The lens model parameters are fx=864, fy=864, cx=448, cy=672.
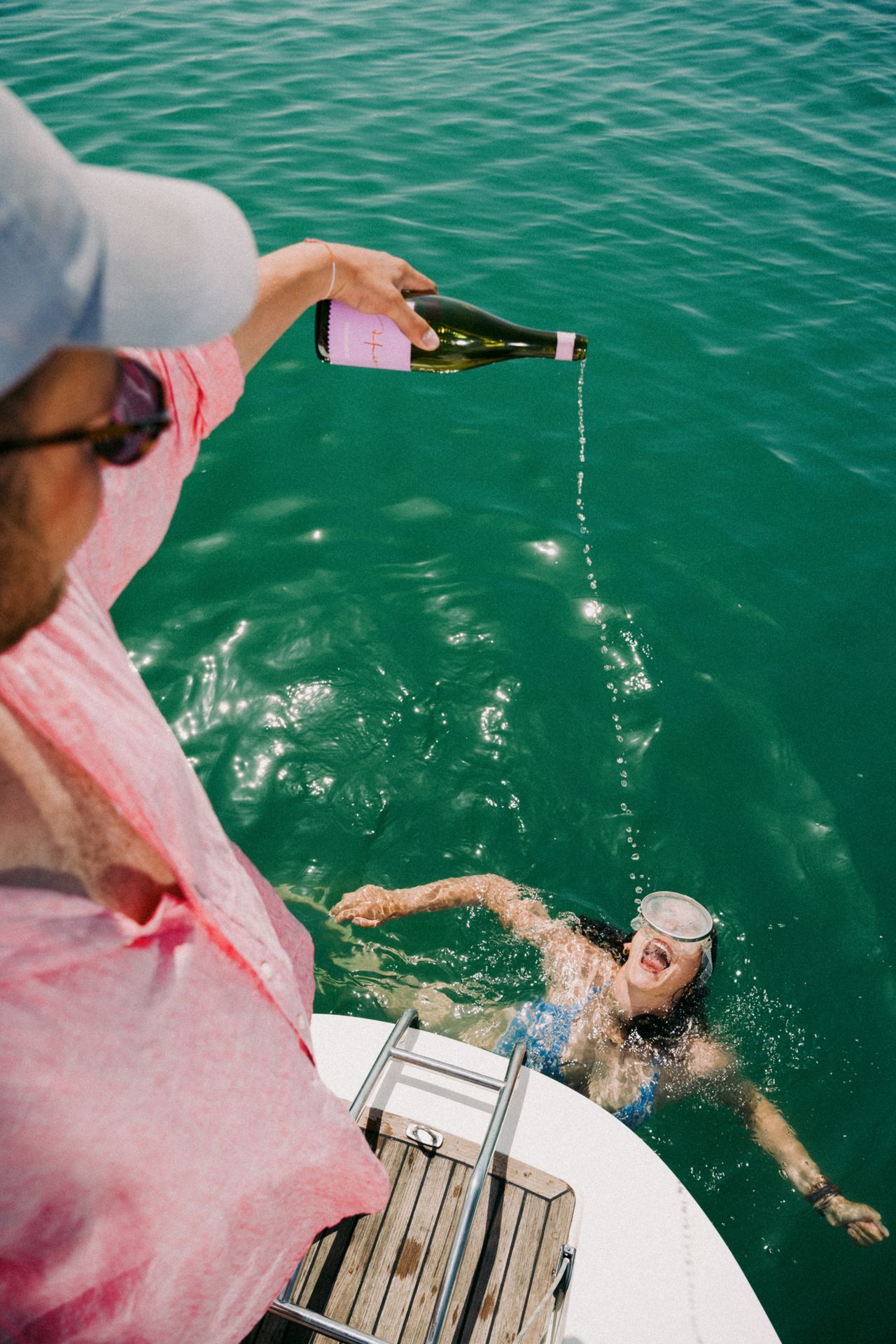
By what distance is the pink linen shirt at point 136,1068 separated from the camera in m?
0.95

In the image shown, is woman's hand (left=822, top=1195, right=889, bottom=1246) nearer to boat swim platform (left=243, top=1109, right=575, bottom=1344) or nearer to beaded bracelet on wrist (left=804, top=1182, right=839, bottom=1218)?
beaded bracelet on wrist (left=804, top=1182, right=839, bottom=1218)

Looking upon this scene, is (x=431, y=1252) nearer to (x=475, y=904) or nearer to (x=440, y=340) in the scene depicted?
(x=475, y=904)

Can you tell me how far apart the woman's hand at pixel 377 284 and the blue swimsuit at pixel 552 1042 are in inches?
114

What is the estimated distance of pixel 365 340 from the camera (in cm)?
258

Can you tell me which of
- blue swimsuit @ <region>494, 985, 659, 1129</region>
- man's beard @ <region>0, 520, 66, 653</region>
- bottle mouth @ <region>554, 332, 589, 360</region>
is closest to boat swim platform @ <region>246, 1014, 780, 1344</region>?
blue swimsuit @ <region>494, 985, 659, 1129</region>

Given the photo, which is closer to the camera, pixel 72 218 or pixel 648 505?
pixel 72 218

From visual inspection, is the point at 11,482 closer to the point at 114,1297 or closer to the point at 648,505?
the point at 114,1297

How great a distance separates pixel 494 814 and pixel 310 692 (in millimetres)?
1178

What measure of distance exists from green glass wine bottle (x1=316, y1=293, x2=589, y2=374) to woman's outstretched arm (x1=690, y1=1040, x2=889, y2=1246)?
297 cm

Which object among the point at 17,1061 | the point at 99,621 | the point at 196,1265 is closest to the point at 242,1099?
the point at 196,1265

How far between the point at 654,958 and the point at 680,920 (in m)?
0.19

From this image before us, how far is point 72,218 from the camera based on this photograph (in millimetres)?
762

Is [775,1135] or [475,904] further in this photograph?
[475,904]

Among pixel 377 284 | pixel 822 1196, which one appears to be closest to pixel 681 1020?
pixel 822 1196
